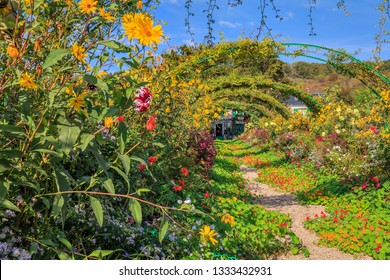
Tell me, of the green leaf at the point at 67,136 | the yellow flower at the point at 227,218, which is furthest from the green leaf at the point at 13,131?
the yellow flower at the point at 227,218

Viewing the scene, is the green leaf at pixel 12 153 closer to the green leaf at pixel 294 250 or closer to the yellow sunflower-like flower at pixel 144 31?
the yellow sunflower-like flower at pixel 144 31

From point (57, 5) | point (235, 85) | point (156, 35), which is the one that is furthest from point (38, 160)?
point (235, 85)

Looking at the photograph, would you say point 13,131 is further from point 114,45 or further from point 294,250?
point 294,250

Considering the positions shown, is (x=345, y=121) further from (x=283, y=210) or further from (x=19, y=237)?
(x=19, y=237)

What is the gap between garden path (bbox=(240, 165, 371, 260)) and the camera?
485cm

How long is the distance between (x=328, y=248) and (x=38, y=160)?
4429 mm

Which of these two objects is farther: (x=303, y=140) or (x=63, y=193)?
(x=303, y=140)

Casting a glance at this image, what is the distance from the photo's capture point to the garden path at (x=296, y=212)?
15.9ft

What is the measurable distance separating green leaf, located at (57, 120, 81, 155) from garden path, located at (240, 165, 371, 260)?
3685 mm

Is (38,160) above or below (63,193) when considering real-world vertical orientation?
above

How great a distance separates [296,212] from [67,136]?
6197 mm

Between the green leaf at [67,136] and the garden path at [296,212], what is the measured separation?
368 cm

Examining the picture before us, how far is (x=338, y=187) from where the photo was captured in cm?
796
